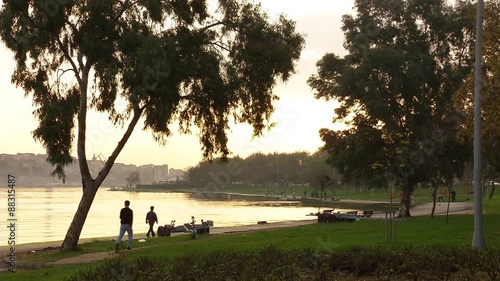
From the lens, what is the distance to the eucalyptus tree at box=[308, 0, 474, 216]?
3456 cm

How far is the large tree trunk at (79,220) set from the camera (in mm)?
21953

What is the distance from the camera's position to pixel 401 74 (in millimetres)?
34750

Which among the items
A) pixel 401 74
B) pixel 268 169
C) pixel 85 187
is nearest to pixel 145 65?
pixel 85 187

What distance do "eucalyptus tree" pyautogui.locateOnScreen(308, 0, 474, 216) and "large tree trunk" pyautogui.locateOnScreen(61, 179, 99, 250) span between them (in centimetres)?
1690

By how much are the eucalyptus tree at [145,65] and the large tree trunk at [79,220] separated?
3 centimetres

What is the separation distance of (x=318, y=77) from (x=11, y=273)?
89.0ft

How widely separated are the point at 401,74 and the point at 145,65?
18.8m

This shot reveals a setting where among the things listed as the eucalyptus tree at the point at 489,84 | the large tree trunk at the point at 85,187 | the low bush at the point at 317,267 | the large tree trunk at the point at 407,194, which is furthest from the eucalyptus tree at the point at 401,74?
the low bush at the point at 317,267

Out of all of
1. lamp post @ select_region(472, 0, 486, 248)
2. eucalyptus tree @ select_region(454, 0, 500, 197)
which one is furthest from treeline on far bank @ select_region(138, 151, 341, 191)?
lamp post @ select_region(472, 0, 486, 248)

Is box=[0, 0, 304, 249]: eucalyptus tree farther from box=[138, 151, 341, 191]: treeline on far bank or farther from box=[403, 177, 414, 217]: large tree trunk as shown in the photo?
box=[138, 151, 341, 191]: treeline on far bank

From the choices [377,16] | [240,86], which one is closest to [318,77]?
[377,16]

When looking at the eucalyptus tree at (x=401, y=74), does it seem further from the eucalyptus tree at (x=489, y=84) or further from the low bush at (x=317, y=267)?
the low bush at (x=317, y=267)

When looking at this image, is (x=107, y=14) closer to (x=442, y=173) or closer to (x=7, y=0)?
(x=7, y=0)

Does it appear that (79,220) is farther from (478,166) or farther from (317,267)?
(317,267)
